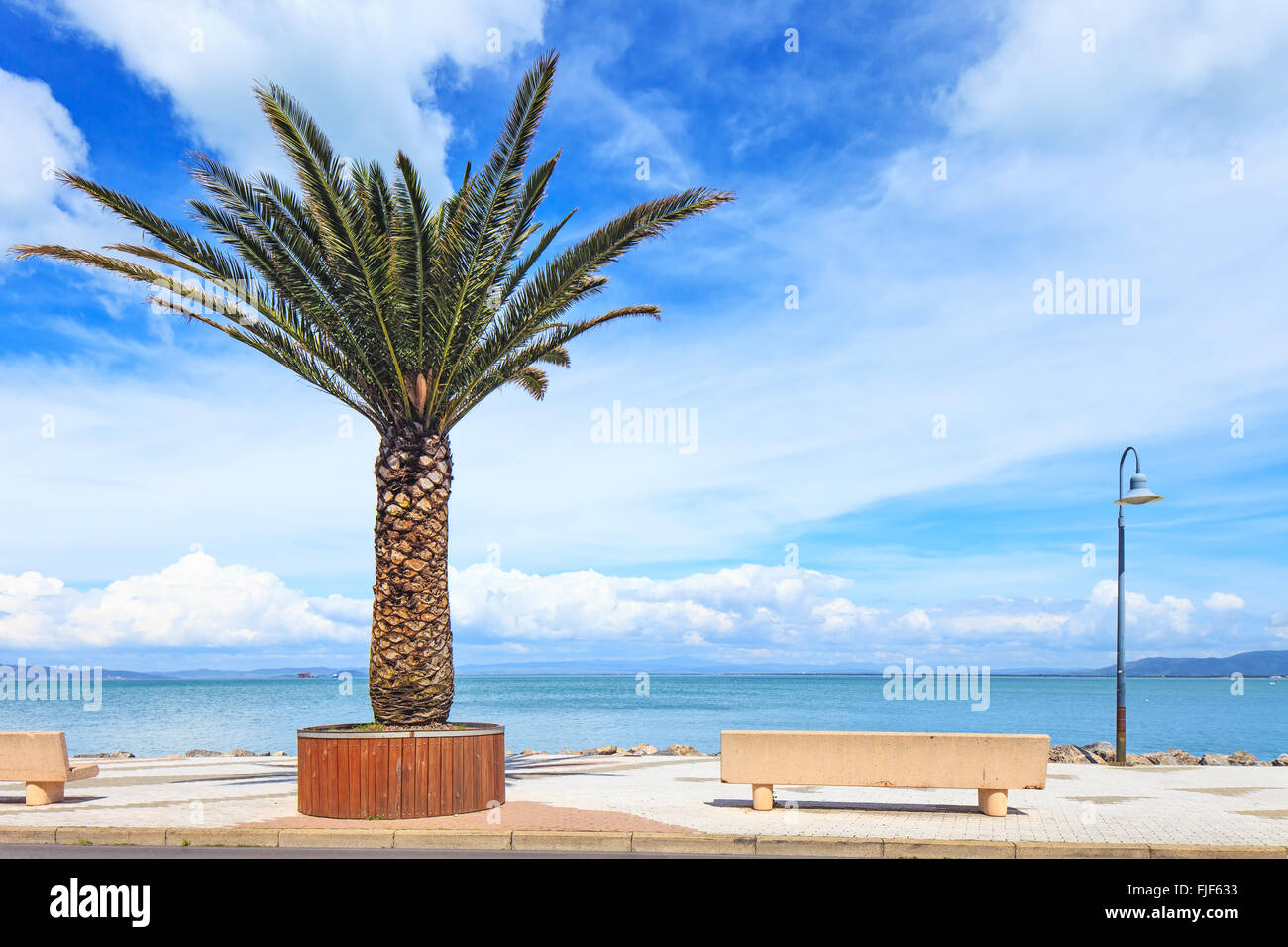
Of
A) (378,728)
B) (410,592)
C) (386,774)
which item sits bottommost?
(386,774)

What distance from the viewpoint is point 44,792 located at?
37.6 ft

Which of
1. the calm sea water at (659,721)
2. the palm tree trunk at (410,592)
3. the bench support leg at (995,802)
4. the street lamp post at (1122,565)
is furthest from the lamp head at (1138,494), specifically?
the calm sea water at (659,721)

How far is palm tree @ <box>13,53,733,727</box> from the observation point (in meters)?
11.1

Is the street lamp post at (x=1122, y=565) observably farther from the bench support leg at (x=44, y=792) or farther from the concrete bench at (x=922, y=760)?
the bench support leg at (x=44, y=792)

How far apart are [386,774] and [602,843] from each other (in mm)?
2713

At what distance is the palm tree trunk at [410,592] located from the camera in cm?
1120

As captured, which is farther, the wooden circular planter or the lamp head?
the lamp head

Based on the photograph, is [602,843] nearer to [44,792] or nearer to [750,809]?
[750,809]

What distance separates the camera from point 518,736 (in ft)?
135

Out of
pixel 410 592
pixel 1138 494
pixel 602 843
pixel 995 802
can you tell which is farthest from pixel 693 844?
pixel 1138 494

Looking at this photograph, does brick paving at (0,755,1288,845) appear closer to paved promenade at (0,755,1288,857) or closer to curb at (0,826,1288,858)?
paved promenade at (0,755,1288,857)

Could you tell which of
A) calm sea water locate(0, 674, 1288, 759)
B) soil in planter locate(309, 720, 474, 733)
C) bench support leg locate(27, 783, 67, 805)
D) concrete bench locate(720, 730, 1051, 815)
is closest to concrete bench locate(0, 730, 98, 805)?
bench support leg locate(27, 783, 67, 805)

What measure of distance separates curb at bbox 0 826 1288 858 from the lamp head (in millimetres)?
8801

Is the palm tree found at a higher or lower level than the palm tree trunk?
higher
